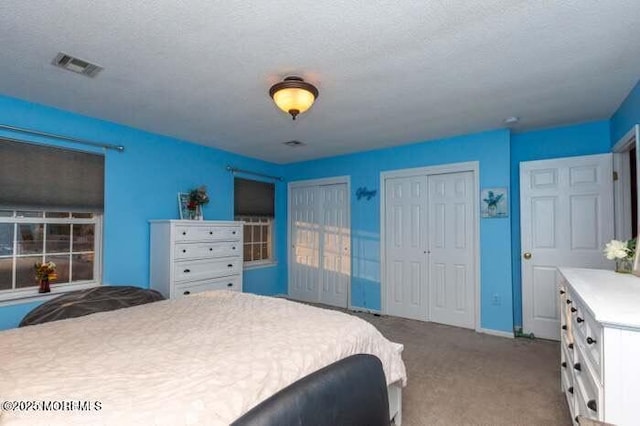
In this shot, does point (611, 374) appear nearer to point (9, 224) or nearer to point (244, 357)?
point (244, 357)

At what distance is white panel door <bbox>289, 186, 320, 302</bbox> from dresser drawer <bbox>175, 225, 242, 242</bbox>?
1.43 meters

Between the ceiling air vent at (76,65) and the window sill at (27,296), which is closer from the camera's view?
the ceiling air vent at (76,65)

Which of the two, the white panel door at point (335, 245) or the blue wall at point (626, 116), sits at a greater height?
the blue wall at point (626, 116)

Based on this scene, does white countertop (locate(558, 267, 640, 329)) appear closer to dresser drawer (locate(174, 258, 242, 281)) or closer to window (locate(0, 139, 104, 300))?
dresser drawer (locate(174, 258, 242, 281))

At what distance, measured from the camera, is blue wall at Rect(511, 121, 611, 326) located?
11.6 feet

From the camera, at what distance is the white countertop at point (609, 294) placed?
121 cm

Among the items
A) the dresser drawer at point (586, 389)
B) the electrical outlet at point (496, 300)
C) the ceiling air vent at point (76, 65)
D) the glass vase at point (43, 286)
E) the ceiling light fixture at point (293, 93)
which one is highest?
the ceiling air vent at point (76, 65)

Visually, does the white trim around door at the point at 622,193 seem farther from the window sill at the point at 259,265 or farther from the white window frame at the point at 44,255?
the white window frame at the point at 44,255

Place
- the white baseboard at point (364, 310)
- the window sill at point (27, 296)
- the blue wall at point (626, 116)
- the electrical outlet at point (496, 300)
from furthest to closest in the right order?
the white baseboard at point (364, 310) < the electrical outlet at point (496, 300) < the window sill at point (27, 296) < the blue wall at point (626, 116)

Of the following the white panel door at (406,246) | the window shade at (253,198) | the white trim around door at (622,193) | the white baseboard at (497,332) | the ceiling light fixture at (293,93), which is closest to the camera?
the ceiling light fixture at (293,93)

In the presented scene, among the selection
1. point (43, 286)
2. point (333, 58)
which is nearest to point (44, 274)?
point (43, 286)

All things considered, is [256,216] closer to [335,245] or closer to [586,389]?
[335,245]

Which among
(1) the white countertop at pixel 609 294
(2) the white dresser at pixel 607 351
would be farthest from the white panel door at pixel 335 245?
(2) the white dresser at pixel 607 351

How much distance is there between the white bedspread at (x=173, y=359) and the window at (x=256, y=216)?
2.89 metres
